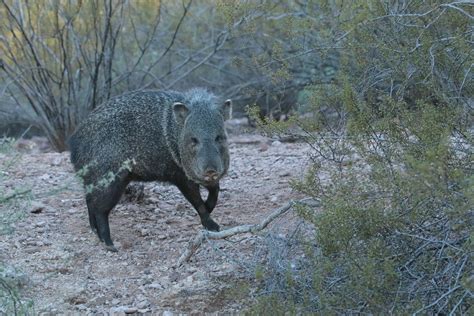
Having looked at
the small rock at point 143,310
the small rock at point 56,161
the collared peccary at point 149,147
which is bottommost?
the small rock at point 143,310

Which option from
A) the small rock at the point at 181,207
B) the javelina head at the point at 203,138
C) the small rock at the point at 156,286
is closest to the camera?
the small rock at the point at 156,286

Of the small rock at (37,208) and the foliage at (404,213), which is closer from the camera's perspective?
the foliage at (404,213)

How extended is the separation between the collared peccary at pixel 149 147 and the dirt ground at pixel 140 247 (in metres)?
0.18

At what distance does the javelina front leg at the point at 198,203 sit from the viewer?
5.38m

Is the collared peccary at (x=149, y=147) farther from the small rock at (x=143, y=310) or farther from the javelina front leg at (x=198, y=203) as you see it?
the small rock at (x=143, y=310)

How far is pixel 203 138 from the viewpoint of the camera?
5.19 metres

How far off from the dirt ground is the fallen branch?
80mm

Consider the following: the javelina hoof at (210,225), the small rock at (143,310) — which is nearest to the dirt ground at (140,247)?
the small rock at (143,310)

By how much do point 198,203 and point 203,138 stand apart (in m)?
0.48

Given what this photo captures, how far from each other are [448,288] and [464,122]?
3.66 ft

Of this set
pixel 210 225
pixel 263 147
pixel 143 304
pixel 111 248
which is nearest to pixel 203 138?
pixel 210 225

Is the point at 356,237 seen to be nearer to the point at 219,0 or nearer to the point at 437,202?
the point at 437,202

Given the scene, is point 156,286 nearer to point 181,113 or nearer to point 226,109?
point 181,113

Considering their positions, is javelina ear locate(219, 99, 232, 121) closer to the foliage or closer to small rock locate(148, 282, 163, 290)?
the foliage
